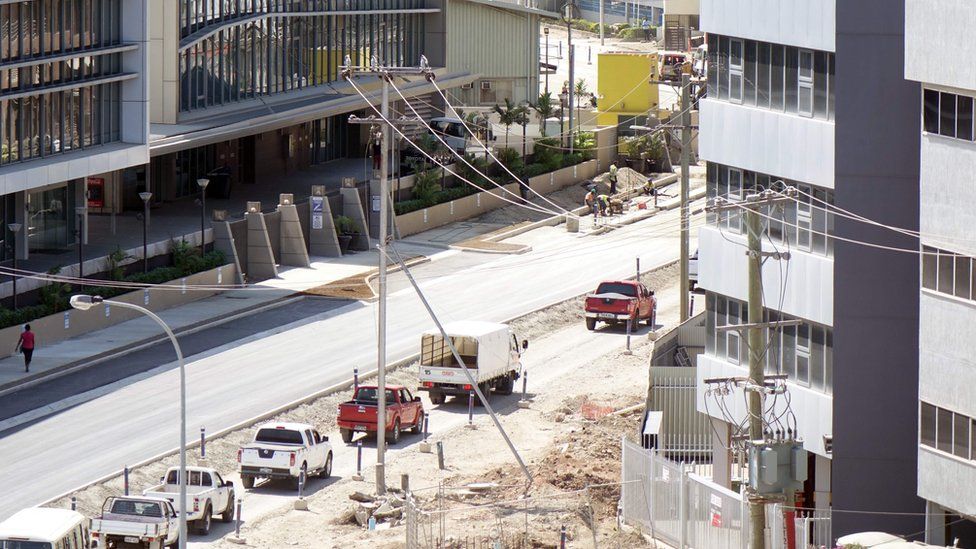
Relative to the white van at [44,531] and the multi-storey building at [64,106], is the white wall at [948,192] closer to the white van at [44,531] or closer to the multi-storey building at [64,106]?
the white van at [44,531]

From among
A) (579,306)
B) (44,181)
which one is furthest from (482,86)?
(44,181)

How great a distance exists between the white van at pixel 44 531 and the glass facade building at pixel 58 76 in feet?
97.9

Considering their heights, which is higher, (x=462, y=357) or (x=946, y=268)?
(x=946, y=268)

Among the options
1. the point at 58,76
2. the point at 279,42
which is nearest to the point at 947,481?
the point at 58,76

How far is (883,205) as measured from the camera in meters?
39.2

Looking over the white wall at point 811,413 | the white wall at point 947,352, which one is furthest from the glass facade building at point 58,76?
the white wall at point 947,352

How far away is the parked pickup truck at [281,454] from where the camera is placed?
45438 mm

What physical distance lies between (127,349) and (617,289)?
61.8ft

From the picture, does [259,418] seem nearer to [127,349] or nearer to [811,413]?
[127,349]

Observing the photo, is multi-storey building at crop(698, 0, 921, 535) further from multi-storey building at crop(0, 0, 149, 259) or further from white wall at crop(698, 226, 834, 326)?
multi-storey building at crop(0, 0, 149, 259)

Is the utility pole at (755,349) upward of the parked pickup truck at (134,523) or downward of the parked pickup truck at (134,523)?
upward

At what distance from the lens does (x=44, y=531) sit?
35156 millimetres

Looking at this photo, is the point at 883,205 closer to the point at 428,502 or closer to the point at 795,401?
the point at 795,401

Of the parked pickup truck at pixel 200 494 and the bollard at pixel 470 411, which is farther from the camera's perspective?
the bollard at pixel 470 411
